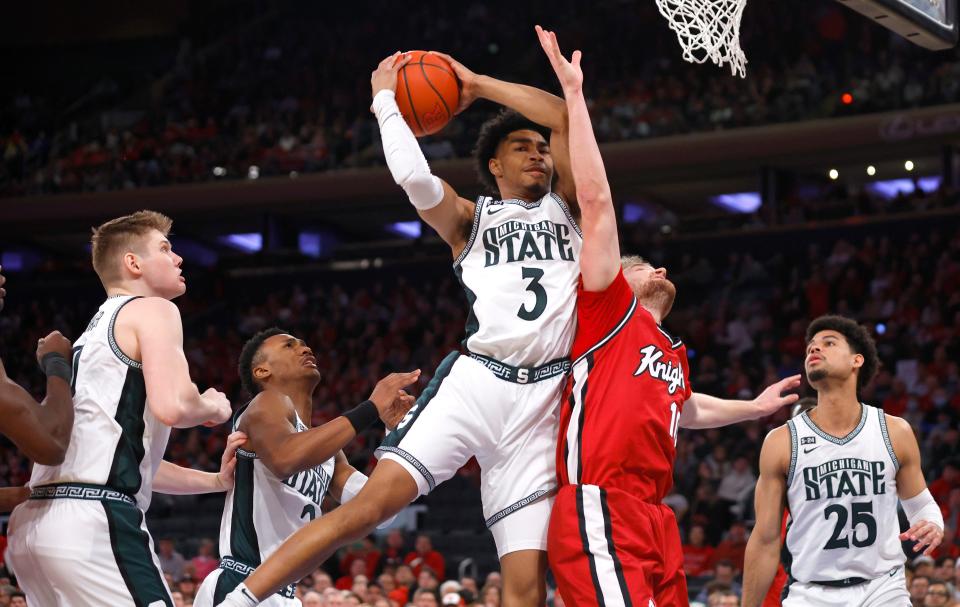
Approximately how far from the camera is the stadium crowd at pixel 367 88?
19.1 meters

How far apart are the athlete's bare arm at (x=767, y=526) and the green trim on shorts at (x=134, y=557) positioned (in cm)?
326

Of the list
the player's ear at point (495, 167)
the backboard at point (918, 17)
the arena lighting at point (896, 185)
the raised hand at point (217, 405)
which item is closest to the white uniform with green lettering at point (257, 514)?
the raised hand at point (217, 405)

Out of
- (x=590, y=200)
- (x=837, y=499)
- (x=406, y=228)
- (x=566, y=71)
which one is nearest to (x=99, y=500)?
(x=590, y=200)

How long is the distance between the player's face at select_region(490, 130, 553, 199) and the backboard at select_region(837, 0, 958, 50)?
68.2 inches

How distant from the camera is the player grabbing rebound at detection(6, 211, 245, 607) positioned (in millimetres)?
4059

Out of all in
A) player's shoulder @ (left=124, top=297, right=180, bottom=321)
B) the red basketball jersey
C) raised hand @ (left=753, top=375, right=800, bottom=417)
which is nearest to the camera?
→ player's shoulder @ (left=124, top=297, right=180, bottom=321)

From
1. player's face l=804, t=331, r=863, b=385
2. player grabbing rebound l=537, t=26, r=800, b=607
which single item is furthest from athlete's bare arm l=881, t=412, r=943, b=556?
player grabbing rebound l=537, t=26, r=800, b=607

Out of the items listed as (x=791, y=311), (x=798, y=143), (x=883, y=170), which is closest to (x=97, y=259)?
(x=791, y=311)

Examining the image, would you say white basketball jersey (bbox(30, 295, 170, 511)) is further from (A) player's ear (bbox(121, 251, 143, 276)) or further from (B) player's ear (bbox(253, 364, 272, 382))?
(B) player's ear (bbox(253, 364, 272, 382))

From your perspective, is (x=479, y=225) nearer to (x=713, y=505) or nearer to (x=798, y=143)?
(x=713, y=505)

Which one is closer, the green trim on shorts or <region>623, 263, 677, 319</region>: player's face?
the green trim on shorts

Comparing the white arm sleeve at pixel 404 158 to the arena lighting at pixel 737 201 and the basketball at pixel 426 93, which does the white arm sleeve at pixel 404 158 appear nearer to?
the basketball at pixel 426 93

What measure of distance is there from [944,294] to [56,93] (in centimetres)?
1942

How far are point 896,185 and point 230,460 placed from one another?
729 inches
